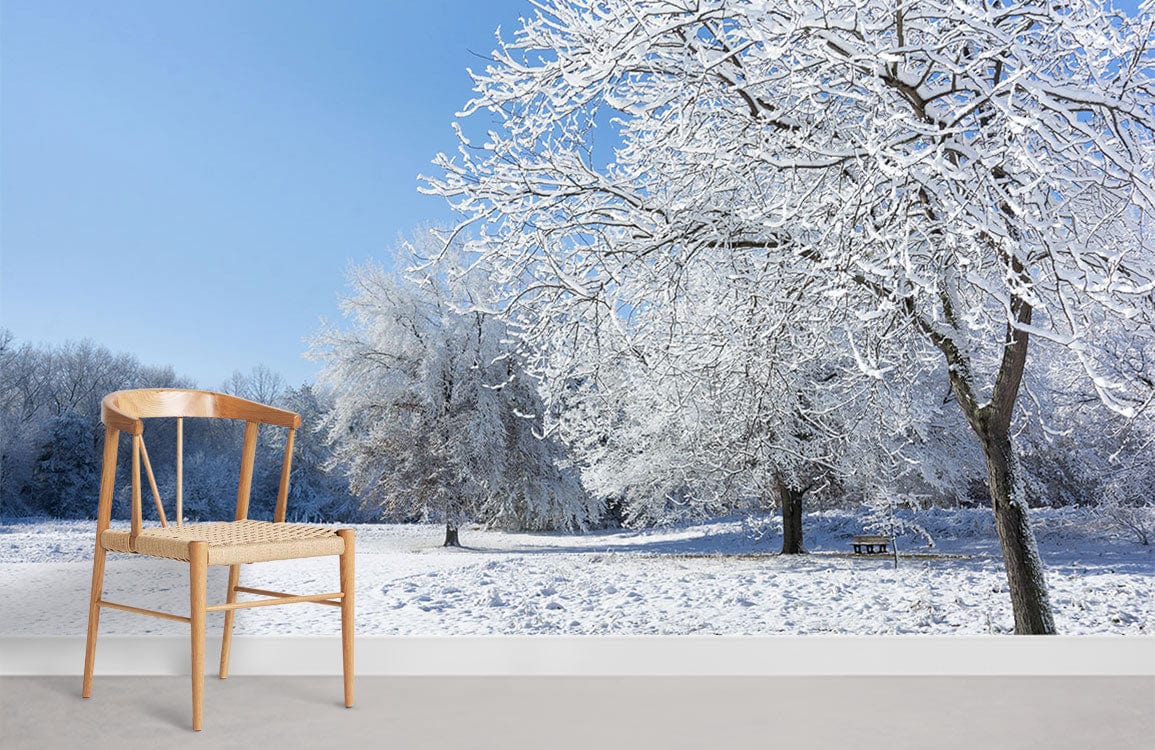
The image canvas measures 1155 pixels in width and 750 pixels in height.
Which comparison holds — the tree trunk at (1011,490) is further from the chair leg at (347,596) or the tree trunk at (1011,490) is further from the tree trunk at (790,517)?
the chair leg at (347,596)

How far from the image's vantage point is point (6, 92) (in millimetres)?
3055

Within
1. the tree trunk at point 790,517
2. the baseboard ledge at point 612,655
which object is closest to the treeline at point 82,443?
the baseboard ledge at point 612,655

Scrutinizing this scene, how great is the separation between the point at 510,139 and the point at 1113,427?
2.49 metres

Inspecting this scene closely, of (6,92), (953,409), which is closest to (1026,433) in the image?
(953,409)

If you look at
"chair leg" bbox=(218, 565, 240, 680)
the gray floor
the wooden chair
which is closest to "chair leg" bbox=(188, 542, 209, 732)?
the wooden chair

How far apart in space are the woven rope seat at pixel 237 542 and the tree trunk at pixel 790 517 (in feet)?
7.66

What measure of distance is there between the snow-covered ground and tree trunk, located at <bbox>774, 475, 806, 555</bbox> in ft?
0.58

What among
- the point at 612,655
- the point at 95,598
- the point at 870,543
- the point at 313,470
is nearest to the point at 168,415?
the point at 95,598

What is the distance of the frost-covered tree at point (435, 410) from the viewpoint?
11.1 ft

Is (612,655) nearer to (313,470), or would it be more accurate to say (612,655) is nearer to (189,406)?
(313,470)

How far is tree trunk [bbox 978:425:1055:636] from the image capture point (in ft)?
10.2

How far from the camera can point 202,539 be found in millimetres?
2043

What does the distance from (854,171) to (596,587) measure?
1.78 meters

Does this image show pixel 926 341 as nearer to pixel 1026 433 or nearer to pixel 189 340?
pixel 1026 433
